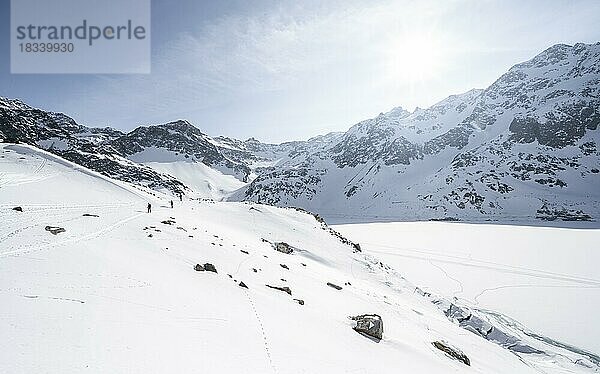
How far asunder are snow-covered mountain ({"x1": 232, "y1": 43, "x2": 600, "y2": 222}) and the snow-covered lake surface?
161 feet

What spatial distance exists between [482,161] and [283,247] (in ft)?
382

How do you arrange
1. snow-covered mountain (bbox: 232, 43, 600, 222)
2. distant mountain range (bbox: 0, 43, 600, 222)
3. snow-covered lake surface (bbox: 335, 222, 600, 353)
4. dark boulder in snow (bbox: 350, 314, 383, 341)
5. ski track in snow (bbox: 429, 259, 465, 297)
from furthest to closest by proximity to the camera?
distant mountain range (bbox: 0, 43, 600, 222) < snow-covered mountain (bbox: 232, 43, 600, 222) < ski track in snow (bbox: 429, 259, 465, 297) < snow-covered lake surface (bbox: 335, 222, 600, 353) < dark boulder in snow (bbox: 350, 314, 383, 341)

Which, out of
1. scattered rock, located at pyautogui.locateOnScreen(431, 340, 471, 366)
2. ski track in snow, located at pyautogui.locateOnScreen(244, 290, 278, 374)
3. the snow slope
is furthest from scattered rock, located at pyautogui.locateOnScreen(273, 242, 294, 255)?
ski track in snow, located at pyautogui.locateOnScreen(244, 290, 278, 374)

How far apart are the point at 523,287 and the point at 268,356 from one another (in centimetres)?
2916

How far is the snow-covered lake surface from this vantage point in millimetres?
20953

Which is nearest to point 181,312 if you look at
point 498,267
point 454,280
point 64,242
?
point 64,242

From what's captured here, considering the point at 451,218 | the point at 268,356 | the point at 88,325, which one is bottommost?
the point at 451,218

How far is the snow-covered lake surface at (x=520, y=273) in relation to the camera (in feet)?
68.7

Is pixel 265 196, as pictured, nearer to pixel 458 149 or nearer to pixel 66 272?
pixel 458 149

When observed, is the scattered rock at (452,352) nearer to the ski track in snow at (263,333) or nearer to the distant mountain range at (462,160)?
the ski track in snow at (263,333)

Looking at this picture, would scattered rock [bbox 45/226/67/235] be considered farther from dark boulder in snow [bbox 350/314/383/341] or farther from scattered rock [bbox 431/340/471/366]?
scattered rock [bbox 431/340/471/366]

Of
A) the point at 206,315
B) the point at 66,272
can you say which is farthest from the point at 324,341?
the point at 66,272

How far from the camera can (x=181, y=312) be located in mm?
7719

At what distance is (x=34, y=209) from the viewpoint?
764 inches
